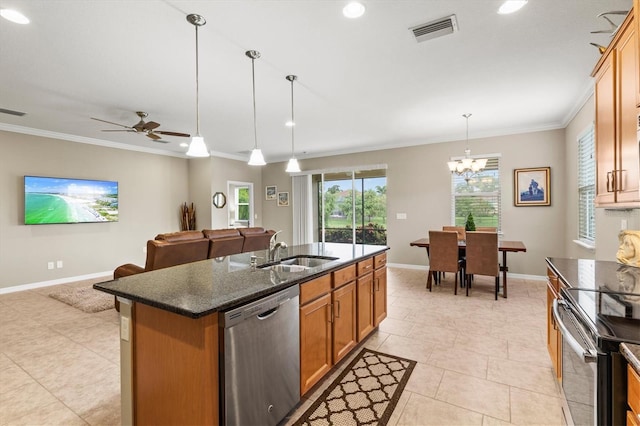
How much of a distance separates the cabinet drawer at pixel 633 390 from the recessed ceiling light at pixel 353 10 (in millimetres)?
2352

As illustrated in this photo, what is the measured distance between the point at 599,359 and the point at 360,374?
1.68 meters

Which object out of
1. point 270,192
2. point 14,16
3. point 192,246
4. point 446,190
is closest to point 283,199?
point 270,192

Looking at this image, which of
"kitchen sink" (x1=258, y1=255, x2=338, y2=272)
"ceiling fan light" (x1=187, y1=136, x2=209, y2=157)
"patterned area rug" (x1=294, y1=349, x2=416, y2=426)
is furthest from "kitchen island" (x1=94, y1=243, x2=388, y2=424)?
"ceiling fan light" (x1=187, y1=136, x2=209, y2=157)

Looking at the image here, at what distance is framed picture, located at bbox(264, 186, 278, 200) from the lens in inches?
331

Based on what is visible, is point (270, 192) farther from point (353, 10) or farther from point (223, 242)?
point (353, 10)

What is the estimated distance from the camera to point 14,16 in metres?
2.17

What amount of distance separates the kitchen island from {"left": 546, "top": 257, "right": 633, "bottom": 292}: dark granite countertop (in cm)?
164

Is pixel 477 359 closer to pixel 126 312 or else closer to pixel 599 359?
pixel 599 359

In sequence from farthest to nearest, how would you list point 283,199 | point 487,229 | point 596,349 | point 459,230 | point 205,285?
point 283,199 < point 459,230 < point 487,229 < point 205,285 < point 596,349

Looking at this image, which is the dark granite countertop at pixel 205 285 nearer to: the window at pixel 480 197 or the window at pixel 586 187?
the window at pixel 586 187

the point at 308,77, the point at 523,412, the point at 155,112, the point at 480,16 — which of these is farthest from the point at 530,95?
the point at 155,112

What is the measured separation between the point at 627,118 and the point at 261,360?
249 centimetres

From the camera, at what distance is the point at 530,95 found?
381cm

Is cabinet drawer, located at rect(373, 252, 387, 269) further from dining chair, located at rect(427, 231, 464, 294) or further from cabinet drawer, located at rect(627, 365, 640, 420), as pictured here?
cabinet drawer, located at rect(627, 365, 640, 420)
